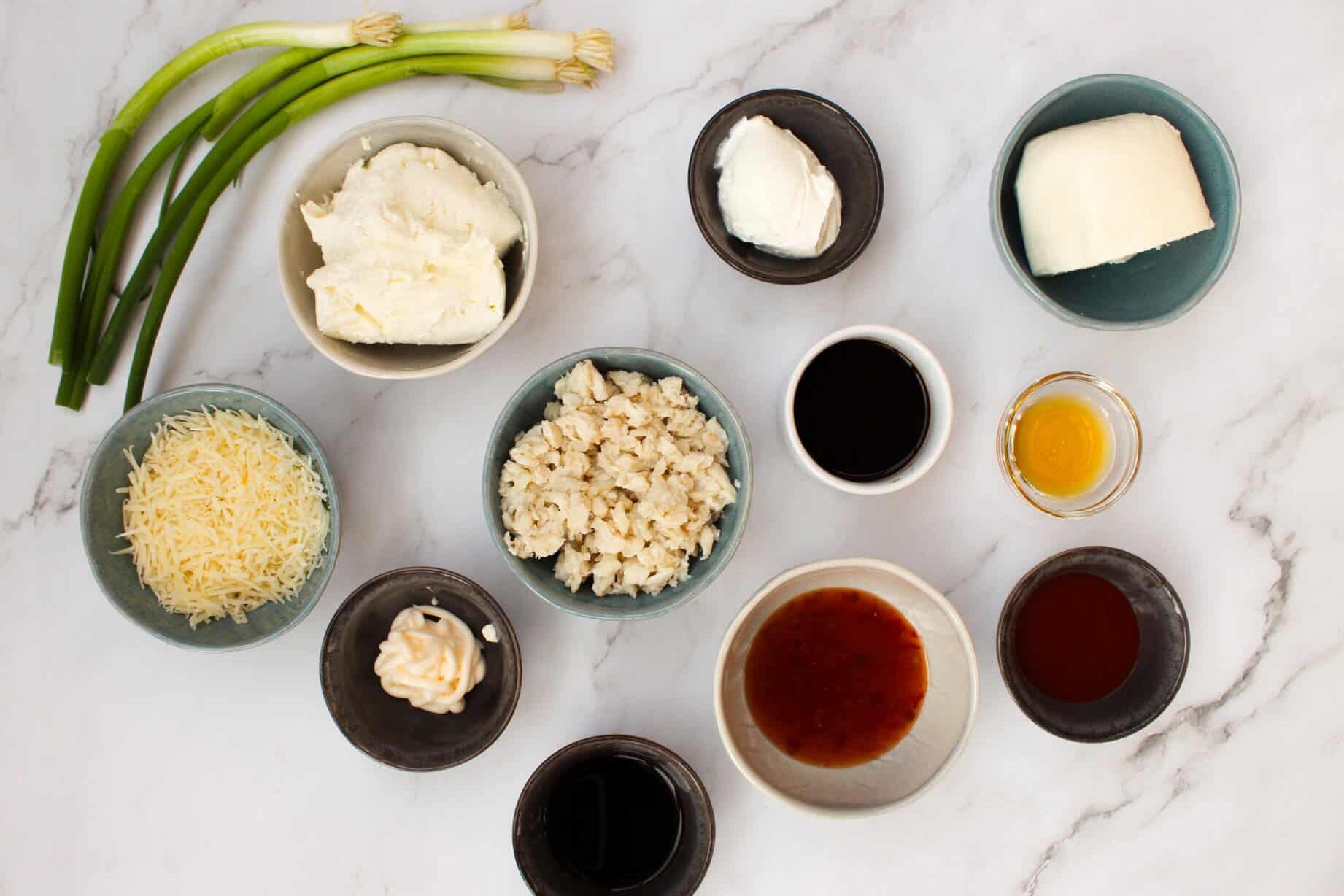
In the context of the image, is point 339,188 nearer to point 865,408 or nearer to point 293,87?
point 293,87

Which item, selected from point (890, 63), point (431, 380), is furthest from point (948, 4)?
point (431, 380)

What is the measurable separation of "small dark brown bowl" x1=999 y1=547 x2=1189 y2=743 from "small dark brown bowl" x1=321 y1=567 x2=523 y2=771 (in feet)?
3.11

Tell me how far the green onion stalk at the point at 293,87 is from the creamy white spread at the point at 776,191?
1.21 feet

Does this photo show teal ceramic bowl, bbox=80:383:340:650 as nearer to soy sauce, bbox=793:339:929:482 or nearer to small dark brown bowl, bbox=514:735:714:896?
small dark brown bowl, bbox=514:735:714:896

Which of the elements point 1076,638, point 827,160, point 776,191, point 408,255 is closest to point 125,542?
point 408,255

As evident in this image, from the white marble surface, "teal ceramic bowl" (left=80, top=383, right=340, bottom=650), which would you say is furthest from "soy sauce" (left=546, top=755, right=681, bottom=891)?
"teal ceramic bowl" (left=80, top=383, right=340, bottom=650)

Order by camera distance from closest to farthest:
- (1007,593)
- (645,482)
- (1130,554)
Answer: (645,482), (1130,554), (1007,593)

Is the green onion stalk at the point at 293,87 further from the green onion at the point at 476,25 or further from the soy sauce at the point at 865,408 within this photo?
the soy sauce at the point at 865,408

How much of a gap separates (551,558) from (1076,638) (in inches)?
41.0

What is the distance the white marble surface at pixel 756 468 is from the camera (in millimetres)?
1845

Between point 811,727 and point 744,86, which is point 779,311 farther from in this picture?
point 811,727

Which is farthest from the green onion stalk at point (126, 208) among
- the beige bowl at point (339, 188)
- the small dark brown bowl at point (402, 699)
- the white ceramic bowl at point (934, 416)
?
the white ceramic bowl at point (934, 416)

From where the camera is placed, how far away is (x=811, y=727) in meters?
1.77

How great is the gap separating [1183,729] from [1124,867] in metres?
0.31
